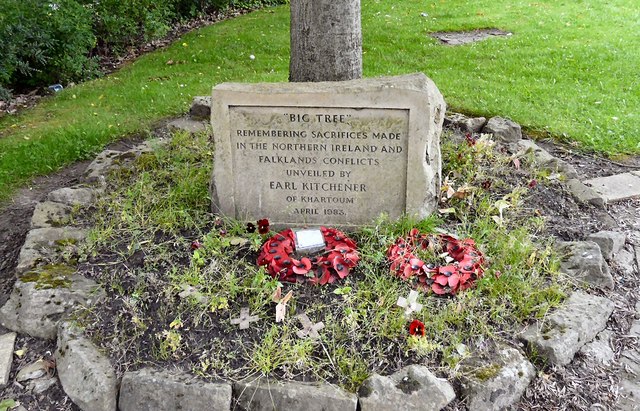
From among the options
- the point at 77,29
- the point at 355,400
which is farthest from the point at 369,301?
the point at 77,29

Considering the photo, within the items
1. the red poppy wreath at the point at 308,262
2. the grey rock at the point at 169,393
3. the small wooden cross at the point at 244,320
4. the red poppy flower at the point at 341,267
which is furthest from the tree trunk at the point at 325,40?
the grey rock at the point at 169,393

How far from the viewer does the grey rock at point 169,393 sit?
2705 mm

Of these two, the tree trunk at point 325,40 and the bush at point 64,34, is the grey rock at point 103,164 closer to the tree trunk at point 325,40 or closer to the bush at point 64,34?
the tree trunk at point 325,40

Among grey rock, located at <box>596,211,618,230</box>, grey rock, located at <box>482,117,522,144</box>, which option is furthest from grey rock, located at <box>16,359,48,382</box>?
grey rock, located at <box>482,117,522,144</box>

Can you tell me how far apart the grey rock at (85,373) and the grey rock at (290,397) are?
59 cm

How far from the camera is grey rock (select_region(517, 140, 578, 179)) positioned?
15.3 feet

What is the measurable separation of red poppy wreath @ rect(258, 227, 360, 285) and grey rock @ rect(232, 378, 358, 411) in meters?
0.73

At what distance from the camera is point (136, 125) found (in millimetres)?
5906

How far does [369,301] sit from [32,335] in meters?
1.81

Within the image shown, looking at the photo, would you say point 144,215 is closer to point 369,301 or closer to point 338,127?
point 338,127

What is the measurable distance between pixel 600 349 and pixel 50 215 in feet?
11.6

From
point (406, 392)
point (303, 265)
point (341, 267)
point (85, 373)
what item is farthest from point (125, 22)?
point (406, 392)

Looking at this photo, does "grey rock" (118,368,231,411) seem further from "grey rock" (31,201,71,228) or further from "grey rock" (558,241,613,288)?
"grey rock" (558,241,613,288)

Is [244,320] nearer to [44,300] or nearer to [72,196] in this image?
[44,300]
